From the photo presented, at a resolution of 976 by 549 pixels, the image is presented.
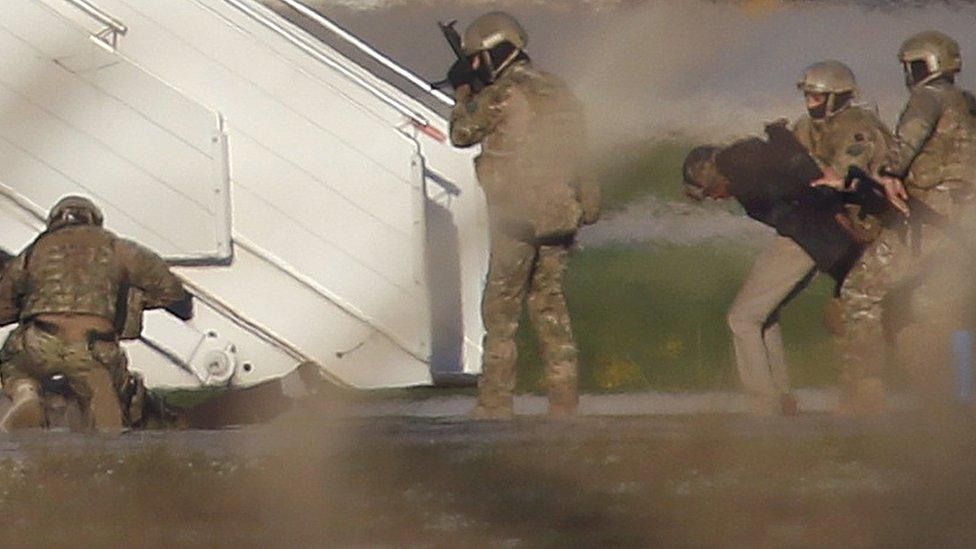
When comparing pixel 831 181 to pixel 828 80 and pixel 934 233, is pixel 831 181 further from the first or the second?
pixel 934 233

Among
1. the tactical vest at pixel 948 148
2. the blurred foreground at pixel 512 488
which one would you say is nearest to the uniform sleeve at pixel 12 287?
the blurred foreground at pixel 512 488

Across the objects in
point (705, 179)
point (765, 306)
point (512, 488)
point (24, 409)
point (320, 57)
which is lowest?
point (512, 488)

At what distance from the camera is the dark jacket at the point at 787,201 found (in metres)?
10.8

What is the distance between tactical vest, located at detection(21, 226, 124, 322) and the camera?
1136cm

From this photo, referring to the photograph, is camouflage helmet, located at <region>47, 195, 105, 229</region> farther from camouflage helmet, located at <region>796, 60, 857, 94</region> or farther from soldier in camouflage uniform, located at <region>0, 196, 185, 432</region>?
camouflage helmet, located at <region>796, 60, 857, 94</region>

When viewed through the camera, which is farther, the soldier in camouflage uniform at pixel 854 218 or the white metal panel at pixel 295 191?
the white metal panel at pixel 295 191

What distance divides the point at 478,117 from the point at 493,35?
0.35m

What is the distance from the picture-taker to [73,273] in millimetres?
11359

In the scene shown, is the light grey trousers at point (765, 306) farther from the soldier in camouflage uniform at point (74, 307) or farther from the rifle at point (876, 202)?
the soldier in camouflage uniform at point (74, 307)

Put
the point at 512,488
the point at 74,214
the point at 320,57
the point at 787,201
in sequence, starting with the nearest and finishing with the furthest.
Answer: the point at 512,488, the point at 787,201, the point at 74,214, the point at 320,57

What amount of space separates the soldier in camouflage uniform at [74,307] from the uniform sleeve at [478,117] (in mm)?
1626

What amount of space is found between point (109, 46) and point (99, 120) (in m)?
0.36

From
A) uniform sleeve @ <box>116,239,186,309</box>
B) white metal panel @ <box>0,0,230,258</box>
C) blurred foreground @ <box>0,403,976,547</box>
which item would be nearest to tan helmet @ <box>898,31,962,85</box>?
blurred foreground @ <box>0,403,976,547</box>

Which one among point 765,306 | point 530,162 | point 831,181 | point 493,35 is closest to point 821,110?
point 831,181
